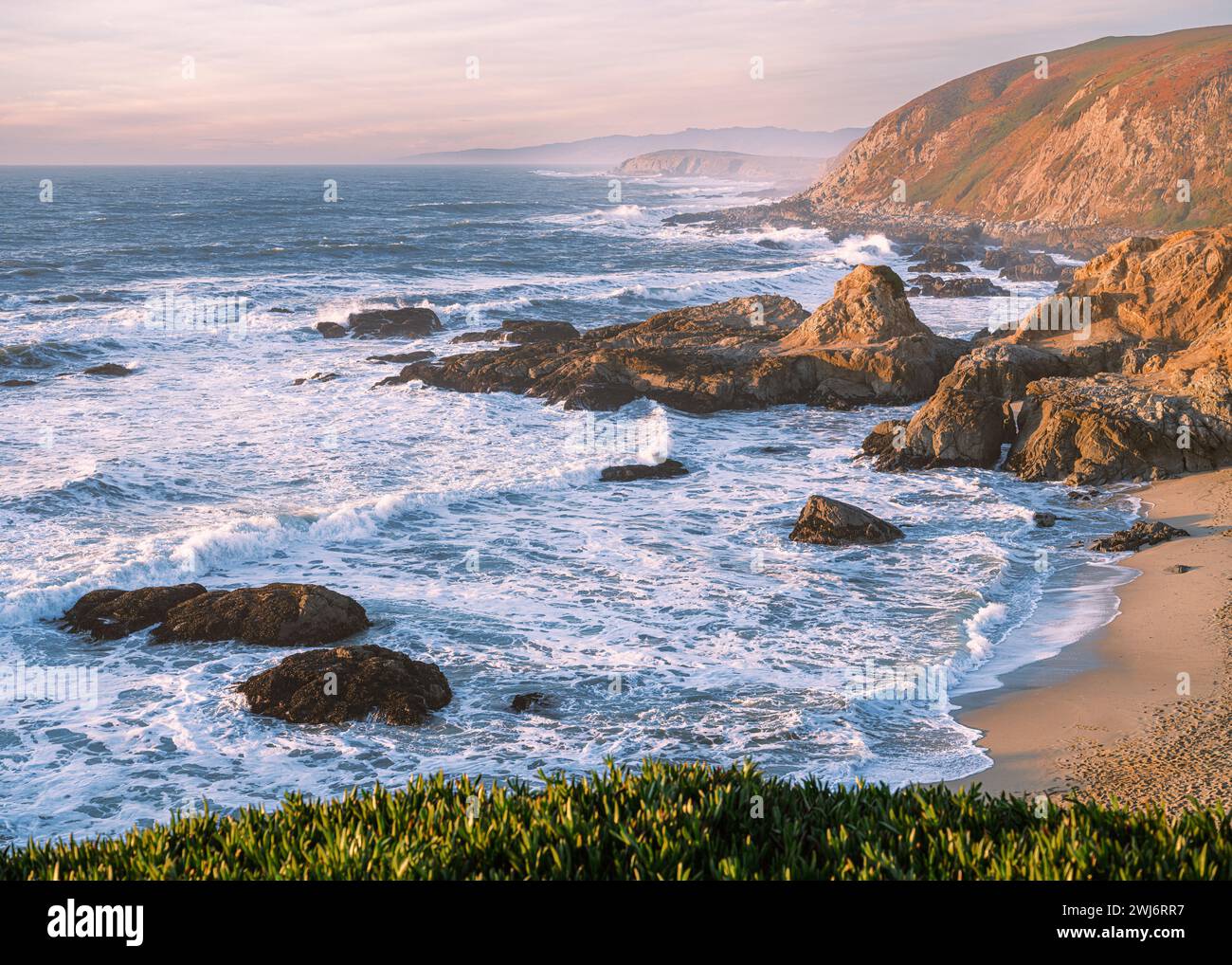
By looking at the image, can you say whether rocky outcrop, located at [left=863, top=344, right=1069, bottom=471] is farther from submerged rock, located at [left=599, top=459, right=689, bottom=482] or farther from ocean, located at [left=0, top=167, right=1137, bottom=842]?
submerged rock, located at [left=599, top=459, right=689, bottom=482]

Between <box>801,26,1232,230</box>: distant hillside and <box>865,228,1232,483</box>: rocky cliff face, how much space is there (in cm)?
5107

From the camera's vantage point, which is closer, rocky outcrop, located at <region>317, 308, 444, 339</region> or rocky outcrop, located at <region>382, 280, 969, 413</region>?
rocky outcrop, located at <region>382, 280, 969, 413</region>

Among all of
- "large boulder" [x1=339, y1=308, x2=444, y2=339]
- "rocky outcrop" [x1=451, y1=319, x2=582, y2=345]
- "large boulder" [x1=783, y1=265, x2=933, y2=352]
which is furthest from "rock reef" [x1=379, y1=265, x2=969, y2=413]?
"large boulder" [x1=339, y1=308, x2=444, y2=339]

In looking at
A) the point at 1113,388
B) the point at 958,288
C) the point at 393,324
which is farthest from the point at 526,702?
the point at 958,288

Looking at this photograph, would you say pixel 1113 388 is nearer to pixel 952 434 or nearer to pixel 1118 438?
pixel 1118 438

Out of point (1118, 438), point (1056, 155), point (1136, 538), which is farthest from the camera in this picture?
point (1056, 155)

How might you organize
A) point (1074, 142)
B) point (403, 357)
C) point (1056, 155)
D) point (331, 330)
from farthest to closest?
1. point (1056, 155)
2. point (1074, 142)
3. point (331, 330)
4. point (403, 357)

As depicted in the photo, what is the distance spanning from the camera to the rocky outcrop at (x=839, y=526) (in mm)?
18922

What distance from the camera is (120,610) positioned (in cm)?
1548

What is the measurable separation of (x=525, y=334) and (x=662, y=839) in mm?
36120

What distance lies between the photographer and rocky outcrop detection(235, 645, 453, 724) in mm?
12570

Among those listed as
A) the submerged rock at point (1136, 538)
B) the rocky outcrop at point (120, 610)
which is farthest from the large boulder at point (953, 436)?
the rocky outcrop at point (120, 610)

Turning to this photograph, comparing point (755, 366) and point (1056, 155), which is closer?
point (755, 366)

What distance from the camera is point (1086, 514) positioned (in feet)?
66.8
